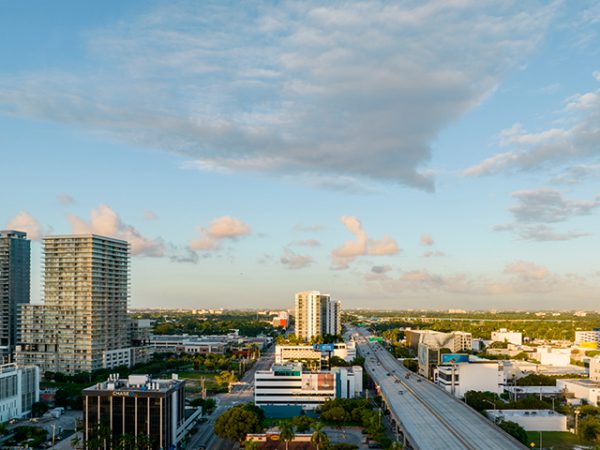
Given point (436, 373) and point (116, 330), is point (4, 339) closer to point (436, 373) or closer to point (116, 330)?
point (116, 330)

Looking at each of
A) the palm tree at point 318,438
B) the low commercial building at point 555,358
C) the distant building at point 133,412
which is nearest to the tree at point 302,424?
the palm tree at point 318,438

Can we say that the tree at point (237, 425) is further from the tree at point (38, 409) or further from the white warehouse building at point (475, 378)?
the white warehouse building at point (475, 378)

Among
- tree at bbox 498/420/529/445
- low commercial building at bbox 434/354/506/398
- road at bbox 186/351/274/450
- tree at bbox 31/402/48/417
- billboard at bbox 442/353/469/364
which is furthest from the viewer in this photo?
→ billboard at bbox 442/353/469/364

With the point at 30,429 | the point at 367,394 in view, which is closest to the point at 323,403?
the point at 367,394

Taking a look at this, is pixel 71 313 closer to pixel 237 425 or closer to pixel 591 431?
pixel 237 425

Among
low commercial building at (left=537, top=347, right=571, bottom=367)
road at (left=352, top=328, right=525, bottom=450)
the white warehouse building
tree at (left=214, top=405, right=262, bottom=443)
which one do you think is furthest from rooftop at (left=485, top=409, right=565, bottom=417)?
low commercial building at (left=537, top=347, right=571, bottom=367)

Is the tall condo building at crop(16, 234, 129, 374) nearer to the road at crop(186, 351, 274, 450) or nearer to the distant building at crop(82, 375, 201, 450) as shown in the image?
the road at crop(186, 351, 274, 450)
